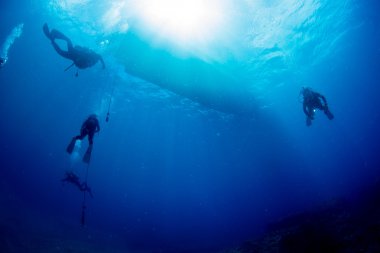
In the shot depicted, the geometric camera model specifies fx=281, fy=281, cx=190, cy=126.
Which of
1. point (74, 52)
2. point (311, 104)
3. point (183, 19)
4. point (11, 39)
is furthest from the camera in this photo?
point (11, 39)

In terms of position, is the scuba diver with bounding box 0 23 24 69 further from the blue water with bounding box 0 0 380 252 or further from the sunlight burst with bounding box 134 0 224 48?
the sunlight burst with bounding box 134 0 224 48

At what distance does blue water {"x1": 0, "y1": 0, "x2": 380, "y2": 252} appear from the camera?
16188 millimetres

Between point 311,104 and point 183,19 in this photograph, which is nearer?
point 311,104

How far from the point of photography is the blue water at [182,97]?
16.2 m

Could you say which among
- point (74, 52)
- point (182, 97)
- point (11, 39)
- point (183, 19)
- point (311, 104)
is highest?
point (11, 39)

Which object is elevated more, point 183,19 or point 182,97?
point 182,97

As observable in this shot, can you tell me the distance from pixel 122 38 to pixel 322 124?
3981 cm

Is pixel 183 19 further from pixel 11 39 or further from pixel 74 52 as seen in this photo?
pixel 11 39

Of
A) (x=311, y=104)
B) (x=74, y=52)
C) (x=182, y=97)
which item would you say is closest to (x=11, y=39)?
(x=182, y=97)

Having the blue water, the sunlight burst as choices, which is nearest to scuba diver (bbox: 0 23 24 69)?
the blue water

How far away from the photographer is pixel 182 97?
25.5m

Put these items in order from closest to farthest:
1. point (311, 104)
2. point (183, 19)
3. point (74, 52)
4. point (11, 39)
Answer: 1. point (74, 52)
2. point (311, 104)
3. point (183, 19)
4. point (11, 39)

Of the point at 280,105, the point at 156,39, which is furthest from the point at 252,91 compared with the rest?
the point at 156,39

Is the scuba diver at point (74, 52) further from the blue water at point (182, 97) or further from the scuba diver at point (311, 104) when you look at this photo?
the scuba diver at point (311, 104)
